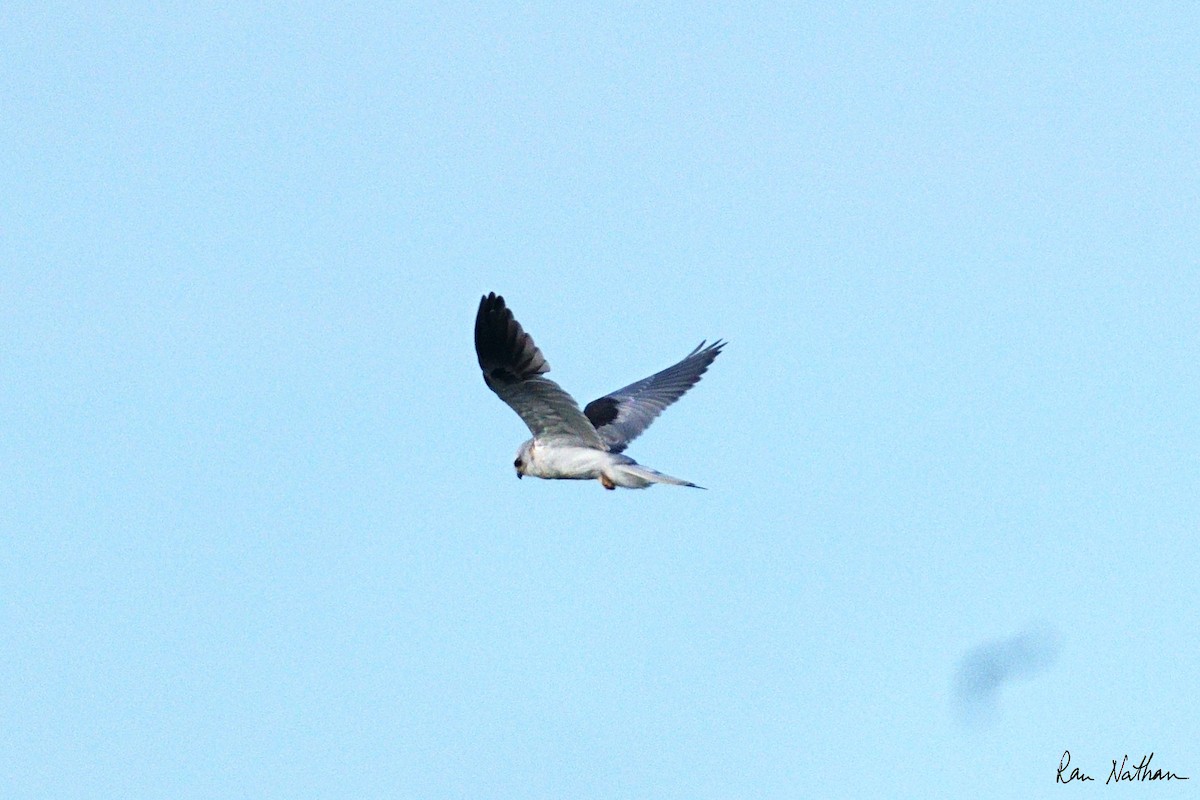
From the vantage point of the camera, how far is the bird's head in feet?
55.0

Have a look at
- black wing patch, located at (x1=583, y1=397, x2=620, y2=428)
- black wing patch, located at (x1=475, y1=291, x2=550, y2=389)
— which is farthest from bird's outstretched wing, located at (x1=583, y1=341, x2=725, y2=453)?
black wing patch, located at (x1=475, y1=291, x2=550, y2=389)

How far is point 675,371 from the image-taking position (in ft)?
67.9

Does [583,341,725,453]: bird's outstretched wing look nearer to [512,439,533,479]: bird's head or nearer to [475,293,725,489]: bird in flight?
[475,293,725,489]: bird in flight

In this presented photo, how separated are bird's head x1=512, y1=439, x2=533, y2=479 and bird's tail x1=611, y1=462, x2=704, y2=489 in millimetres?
961

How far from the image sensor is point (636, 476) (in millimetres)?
15898

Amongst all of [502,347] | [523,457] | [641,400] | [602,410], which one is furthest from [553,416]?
[641,400]

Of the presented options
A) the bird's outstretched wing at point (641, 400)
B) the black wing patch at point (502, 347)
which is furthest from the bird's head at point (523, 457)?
the black wing patch at point (502, 347)

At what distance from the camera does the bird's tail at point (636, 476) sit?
15.4m

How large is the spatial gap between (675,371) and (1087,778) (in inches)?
313

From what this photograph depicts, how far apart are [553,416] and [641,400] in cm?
347

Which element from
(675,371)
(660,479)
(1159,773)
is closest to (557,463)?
(660,479)

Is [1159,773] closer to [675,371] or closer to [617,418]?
[617,418]

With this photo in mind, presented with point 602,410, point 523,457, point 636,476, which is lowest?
point 636,476

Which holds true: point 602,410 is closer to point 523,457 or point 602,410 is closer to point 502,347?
point 523,457
